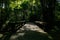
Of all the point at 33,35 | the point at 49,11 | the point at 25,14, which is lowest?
the point at 33,35

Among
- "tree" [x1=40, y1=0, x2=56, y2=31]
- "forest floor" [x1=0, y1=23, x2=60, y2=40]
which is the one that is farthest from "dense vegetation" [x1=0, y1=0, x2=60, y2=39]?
"forest floor" [x1=0, y1=23, x2=60, y2=40]

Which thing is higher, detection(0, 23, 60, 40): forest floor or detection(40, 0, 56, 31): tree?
detection(40, 0, 56, 31): tree

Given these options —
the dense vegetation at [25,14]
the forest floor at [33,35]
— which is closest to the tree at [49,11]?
the dense vegetation at [25,14]

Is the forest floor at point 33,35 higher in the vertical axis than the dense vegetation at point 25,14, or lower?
lower

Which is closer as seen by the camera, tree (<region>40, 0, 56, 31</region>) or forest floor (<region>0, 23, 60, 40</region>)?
forest floor (<region>0, 23, 60, 40</region>)

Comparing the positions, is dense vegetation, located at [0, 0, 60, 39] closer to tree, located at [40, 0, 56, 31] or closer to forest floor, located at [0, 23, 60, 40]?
tree, located at [40, 0, 56, 31]

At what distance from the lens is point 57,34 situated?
616cm

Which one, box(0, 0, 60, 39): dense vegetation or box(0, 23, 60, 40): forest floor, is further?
box(0, 0, 60, 39): dense vegetation

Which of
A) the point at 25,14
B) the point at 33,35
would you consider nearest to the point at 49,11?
the point at 33,35

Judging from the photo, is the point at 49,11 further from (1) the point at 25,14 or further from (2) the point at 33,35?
(1) the point at 25,14

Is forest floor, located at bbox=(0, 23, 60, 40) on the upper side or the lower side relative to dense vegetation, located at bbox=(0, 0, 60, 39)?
lower

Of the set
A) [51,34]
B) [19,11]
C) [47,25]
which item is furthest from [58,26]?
[19,11]

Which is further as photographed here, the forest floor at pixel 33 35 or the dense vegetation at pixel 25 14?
the dense vegetation at pixel 25 14

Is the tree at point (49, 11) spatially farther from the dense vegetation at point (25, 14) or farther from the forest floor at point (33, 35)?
the forest floor at point (33, 35)
